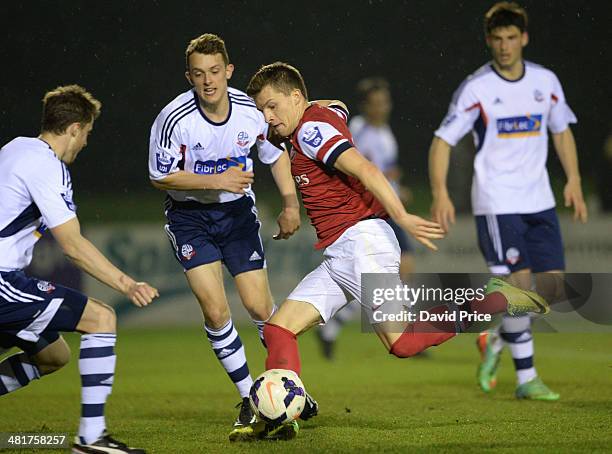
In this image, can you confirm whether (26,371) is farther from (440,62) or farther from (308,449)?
(440,62)

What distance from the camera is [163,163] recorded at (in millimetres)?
5793

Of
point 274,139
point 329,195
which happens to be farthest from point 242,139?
point 329,195

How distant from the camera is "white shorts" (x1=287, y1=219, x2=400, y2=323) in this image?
5.32m

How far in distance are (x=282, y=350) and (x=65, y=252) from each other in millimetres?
1300

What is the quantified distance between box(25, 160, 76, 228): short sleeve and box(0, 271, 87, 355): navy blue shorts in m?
0.33

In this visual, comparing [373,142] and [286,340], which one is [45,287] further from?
[373,142]

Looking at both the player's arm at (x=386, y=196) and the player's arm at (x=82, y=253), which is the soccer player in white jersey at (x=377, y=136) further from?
the player's arm at (x=82, y=253)

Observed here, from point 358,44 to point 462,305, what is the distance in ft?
25.5

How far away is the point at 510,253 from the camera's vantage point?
7.11 meters

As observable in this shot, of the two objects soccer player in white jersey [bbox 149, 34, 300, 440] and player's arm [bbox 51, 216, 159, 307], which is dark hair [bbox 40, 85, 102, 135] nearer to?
player's arm [bbox 51, 216, 159, 307]

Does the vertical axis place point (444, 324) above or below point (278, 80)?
below

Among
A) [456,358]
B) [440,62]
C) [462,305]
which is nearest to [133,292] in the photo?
[462,305]

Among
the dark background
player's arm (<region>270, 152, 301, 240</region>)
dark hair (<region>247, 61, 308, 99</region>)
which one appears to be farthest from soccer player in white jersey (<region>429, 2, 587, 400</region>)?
the dark background

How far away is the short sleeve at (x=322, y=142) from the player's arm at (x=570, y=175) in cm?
275
